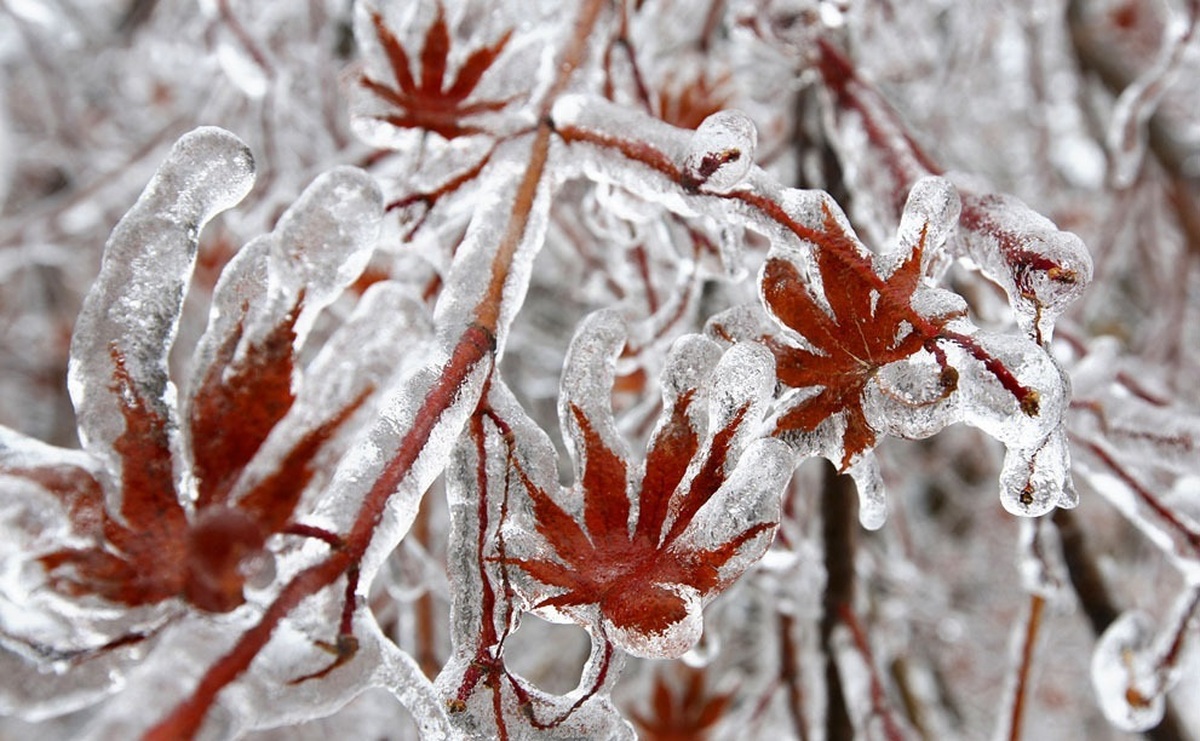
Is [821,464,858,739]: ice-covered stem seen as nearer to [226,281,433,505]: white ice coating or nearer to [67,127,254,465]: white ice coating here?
[226,281,433,505]: white ice coating

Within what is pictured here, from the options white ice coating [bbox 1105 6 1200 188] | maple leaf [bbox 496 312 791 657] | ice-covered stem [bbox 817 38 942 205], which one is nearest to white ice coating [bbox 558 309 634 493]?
maple leaf [bbox 496 312 791 657]

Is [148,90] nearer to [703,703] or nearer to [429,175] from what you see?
[703,703]

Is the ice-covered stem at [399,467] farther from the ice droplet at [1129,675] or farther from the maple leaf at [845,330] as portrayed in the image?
the ice droplet at [1129,675]

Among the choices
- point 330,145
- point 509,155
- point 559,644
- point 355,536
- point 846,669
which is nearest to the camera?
point 355,536

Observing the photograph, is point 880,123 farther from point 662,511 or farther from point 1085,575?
point 1085,575

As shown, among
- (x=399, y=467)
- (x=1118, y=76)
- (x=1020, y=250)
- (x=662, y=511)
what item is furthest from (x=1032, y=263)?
(x=1118, y=76)

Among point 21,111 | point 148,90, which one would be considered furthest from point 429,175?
point 21,111

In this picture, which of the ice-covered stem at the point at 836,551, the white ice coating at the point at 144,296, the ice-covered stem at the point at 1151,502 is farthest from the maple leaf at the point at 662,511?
the ice-covered stem at the point at 836,551
